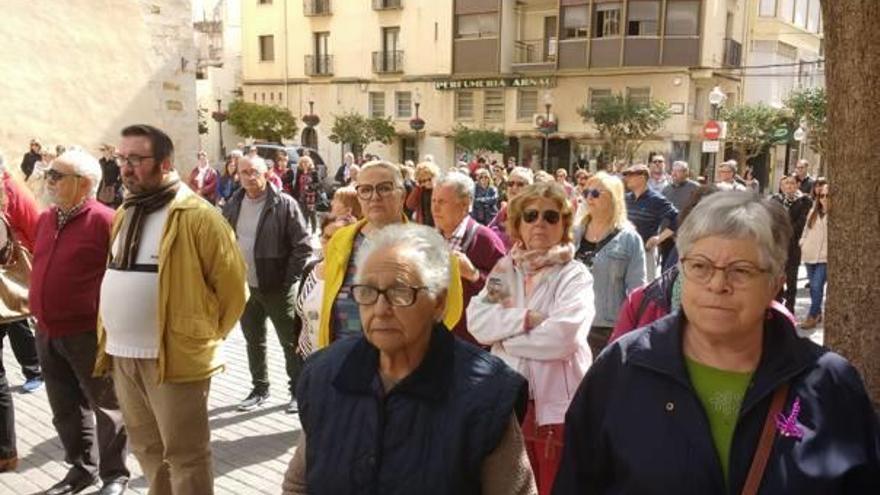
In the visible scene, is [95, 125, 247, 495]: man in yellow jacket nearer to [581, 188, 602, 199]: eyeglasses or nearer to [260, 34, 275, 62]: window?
[581, 188, 602, 199]: eyeglasses

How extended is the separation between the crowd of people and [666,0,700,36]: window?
86.1ft

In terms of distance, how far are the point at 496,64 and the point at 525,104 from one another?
2172 millimetres

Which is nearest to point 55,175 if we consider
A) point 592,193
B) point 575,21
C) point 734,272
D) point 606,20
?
point 592,193

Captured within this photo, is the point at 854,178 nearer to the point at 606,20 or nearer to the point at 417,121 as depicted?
the point at 606,20

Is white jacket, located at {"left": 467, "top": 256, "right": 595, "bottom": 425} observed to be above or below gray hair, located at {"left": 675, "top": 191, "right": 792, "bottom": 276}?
below

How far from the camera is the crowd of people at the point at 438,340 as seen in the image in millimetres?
1771

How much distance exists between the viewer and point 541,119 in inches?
1187

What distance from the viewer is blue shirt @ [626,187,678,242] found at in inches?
295

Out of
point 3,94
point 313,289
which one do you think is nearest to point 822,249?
point 313,289

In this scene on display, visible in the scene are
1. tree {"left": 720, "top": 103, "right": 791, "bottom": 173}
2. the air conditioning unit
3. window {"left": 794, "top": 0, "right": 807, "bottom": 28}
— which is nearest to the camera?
tree {"left": 720, "top": 103, "right": 791, "bottom": 173}

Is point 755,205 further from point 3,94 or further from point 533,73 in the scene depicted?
point 533,73

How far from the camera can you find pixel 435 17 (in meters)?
34.0

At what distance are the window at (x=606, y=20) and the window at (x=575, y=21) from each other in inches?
14.6

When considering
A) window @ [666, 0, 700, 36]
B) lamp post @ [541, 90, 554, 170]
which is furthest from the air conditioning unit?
window @ [666, 0, 700, 36]
